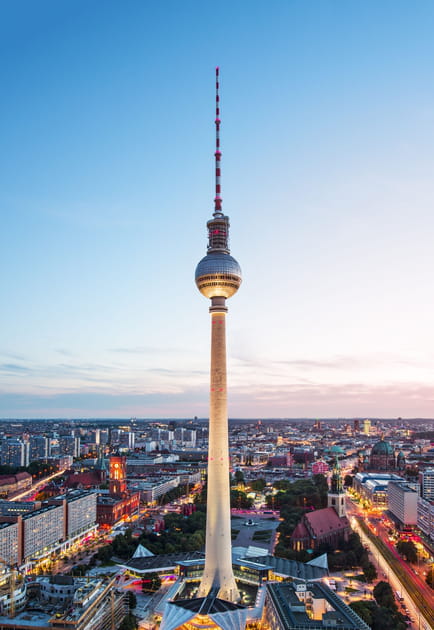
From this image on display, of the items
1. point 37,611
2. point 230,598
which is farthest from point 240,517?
point 37,611

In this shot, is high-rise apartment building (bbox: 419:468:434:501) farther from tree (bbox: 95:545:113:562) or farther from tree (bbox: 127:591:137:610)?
tree (bbox: 127:591:137:610)

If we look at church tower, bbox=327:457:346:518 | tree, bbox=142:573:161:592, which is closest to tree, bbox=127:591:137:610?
tree, bbox=142:573:161:592

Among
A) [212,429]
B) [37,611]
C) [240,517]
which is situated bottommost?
[240,517]

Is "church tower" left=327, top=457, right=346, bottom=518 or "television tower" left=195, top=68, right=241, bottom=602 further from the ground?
"television tower" left=195, top=68, right=241, bottom=602

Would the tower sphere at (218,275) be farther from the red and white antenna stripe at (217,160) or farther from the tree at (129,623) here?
the tree at (129,623)

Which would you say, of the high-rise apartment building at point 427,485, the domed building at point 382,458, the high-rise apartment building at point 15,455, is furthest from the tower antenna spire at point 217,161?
the high-rise apartment building at point 15,455

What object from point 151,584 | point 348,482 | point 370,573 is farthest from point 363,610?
point 348,482

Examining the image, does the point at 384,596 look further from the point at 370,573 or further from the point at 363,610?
the point at 370,573

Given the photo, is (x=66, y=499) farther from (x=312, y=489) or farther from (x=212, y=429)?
(x=312, y=489)
